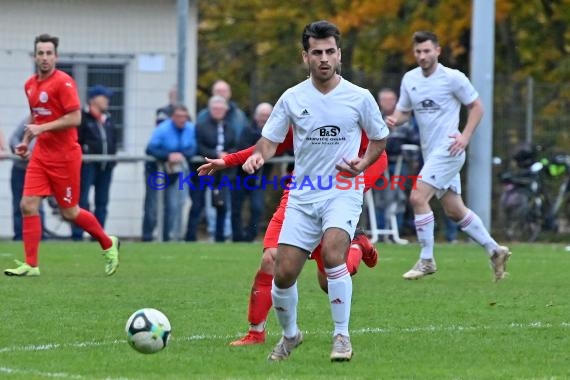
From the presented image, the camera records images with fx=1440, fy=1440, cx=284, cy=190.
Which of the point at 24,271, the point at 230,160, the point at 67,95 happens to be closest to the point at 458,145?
the point at 67,95

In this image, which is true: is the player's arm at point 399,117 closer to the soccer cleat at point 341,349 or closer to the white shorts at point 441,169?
the white shorts at point 441,169

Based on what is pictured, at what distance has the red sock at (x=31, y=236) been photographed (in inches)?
538

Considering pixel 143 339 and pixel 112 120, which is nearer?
pixel 143 339

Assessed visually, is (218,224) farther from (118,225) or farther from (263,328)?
(263,328)

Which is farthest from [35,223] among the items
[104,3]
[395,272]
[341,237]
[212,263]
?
[104,3]

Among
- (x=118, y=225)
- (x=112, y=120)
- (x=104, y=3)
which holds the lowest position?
(x=118, y=225)

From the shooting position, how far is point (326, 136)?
834 centimetres

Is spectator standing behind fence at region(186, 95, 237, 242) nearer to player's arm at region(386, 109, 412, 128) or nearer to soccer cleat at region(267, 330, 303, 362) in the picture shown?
player's arm at region(386, 109, 412, 128)

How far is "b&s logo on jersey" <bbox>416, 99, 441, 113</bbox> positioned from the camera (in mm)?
13695

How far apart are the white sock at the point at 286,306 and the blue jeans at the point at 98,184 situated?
1162cm

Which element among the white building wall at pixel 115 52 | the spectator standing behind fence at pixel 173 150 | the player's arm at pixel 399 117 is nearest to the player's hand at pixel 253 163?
the player's arm at pixel 399 117

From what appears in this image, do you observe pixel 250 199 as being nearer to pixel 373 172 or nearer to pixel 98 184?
pixel 98 184

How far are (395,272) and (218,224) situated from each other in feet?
19.9

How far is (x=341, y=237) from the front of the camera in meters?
8.21
